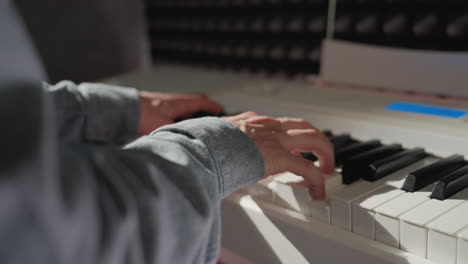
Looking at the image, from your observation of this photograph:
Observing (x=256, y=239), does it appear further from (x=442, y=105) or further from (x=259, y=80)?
(x=259, y=80)

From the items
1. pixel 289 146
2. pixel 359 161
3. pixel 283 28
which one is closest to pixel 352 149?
pixel 359 161

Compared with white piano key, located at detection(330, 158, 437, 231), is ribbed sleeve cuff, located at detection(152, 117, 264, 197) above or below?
above

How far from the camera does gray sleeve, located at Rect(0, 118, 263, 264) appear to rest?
0.38m

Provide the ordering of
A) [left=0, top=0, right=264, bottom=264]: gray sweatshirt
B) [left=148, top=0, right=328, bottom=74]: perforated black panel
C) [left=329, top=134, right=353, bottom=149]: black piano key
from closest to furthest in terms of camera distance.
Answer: [left=0, top=0, right=264, bottom=264]: gray sweatshirt → [left=329, top=134, right=353, bottom=149]: black piano key → [left=148, top=0, right=328, bottom=74]: perforated black panel

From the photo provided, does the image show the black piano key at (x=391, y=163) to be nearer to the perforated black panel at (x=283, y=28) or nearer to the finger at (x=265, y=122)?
the finger at (x=265, y=122)

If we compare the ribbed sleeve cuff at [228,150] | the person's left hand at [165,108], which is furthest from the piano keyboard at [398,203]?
the person's left hand at [165,108]

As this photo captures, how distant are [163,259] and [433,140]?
1.96ft

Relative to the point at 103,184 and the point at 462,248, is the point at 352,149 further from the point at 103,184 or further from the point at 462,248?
the point at 103,184

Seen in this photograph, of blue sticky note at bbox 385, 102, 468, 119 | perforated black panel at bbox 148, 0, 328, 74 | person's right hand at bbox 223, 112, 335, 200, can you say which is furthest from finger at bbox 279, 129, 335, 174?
perforated black panel at bbox 148, 0, 328, 74

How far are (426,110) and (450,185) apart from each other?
1.25 ft

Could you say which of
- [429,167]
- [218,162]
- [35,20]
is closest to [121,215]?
[218,162]

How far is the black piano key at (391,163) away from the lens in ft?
2.52

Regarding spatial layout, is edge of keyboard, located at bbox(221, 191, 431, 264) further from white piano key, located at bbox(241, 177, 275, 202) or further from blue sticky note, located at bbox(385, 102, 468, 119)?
blue sticky note, located at bbox(385, 102, 468, 119)

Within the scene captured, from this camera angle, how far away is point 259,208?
776 millimetres
